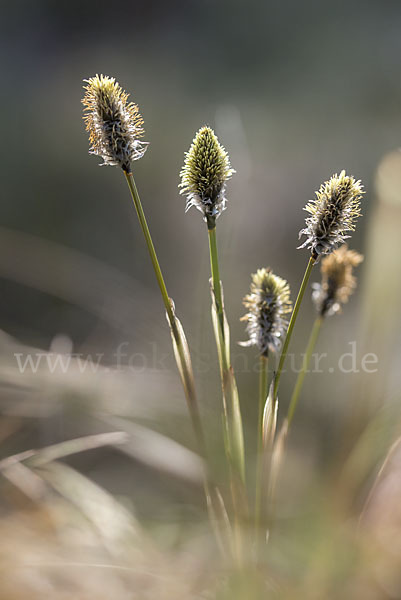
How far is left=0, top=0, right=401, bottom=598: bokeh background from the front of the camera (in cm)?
39

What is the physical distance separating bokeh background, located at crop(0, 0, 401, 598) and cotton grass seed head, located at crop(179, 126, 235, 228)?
6.8 inches

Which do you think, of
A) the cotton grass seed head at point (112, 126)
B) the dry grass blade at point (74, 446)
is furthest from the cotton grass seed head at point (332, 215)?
the dry grass blade at point (74, 446)

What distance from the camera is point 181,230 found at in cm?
89

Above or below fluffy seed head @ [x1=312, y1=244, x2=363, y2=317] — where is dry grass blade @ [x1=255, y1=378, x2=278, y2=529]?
below

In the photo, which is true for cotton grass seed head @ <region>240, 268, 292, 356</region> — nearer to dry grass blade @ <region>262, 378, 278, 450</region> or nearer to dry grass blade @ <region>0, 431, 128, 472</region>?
dry grass blade @ <region>262, 378, 278, 450</region>

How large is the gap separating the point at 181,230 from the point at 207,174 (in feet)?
2.13

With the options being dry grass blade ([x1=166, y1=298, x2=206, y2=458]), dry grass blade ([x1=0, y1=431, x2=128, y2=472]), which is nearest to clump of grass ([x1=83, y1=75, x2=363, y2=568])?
dry grass blade ([x1=166, y1=298, x2=206, y2=458])

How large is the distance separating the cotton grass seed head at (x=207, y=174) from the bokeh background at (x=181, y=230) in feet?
0.57

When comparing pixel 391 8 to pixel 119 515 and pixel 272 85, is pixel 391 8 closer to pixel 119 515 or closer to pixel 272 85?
pixel 272 85

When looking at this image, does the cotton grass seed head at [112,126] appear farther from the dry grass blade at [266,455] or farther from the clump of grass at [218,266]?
the dry grass blade at [266,455]

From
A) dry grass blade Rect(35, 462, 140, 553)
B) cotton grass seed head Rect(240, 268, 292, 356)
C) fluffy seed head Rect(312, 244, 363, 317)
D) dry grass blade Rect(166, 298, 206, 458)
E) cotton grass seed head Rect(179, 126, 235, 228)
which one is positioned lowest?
dry grass blade Rect(35, 462, 140, 553)

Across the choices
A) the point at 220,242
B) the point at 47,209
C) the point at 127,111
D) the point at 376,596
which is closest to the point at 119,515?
the point at 376,596

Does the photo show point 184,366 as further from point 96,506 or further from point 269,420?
point 96,506

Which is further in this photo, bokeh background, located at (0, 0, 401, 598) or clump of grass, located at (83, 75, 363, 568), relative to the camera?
bokeh background, located at (0, 0, 401, 598)
